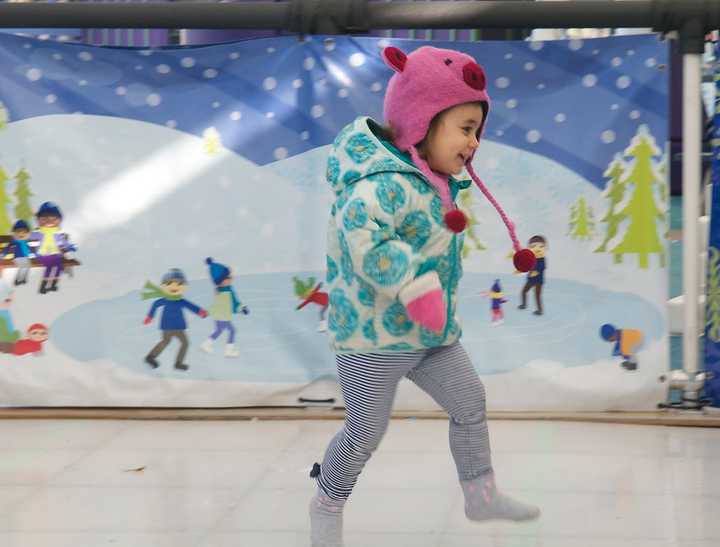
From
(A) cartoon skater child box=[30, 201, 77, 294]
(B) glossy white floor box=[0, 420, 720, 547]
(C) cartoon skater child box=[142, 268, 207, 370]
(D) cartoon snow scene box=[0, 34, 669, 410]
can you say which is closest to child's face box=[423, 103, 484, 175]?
(B) glossy white floor box=[0, 420, 720, 547]

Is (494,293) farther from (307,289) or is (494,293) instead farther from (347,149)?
(347,149)

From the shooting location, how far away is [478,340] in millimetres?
5434

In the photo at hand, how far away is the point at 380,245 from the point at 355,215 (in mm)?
106

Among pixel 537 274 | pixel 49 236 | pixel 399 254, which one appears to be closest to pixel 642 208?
pixel 537 274

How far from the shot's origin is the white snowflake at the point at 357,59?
17.9ft

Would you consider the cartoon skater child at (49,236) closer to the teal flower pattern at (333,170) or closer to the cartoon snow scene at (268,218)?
the cartoon snow scene at (268,218)

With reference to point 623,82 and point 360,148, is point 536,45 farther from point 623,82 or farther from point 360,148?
point 360,148

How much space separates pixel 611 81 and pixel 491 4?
2.10 ft

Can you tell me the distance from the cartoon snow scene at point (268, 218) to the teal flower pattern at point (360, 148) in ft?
6.54

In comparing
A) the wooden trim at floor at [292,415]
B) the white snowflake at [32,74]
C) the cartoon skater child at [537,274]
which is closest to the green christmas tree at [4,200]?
the white snowflake at [32,74]

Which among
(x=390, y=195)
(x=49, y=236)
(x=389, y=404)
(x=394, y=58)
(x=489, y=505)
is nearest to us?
(x=390, y=195)

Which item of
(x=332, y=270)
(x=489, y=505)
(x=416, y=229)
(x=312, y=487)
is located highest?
(x=416, y=229)

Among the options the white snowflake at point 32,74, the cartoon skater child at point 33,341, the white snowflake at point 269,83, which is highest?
the white snowflake at point 32,74

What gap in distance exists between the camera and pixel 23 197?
18.2ft
